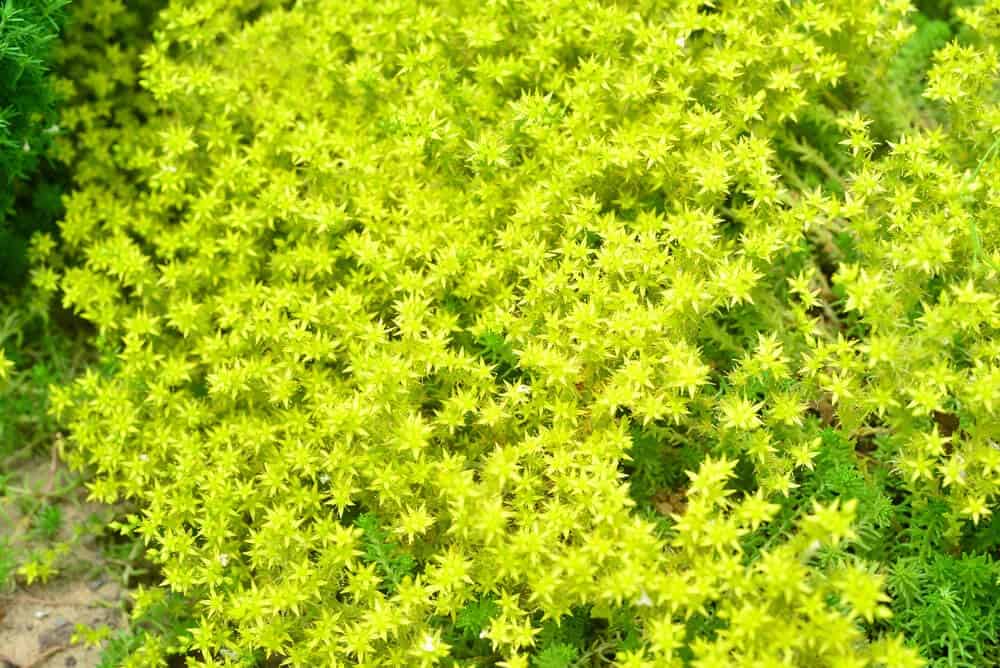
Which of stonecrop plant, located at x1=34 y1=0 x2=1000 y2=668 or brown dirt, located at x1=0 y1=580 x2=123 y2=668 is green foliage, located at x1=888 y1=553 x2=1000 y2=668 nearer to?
stonecrop plant, located at x1=34 y1=0 x2=1000 y2=668

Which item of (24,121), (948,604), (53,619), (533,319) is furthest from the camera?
(24,121)

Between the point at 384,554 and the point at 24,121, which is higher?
the point at 24,121

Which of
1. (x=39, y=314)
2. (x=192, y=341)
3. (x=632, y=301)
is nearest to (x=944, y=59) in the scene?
(x=632, y=301)

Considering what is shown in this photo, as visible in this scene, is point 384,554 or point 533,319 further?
point 533,319

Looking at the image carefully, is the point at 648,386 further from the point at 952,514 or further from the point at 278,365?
the point at 278,365

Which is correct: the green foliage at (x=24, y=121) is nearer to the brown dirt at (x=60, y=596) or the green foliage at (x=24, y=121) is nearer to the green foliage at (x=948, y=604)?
the brown dirt at (x=60, y=596)

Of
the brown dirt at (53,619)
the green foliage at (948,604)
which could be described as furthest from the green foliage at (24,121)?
the green foliage at (948,604)

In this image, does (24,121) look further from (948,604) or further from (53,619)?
(948,604)

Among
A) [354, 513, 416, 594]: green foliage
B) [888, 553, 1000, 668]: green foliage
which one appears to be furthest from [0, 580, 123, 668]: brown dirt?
[888, 553, 1000, 668]: green foliage

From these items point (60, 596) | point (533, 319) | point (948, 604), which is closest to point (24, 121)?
point (60, 596)
